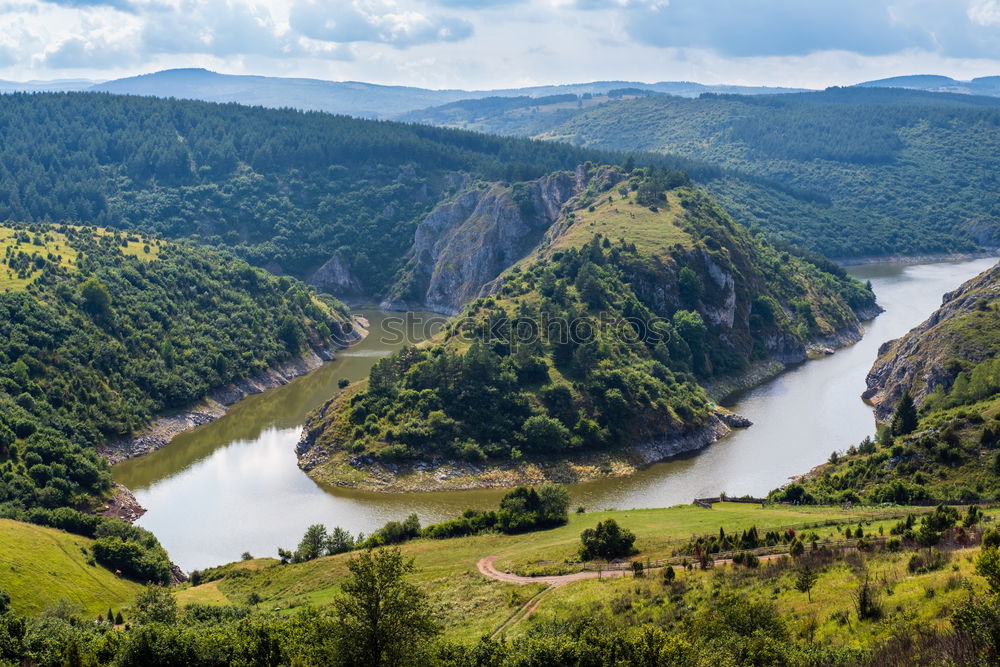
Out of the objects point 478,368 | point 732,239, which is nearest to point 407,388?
point 478,368

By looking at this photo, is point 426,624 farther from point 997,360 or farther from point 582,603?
point 997,360

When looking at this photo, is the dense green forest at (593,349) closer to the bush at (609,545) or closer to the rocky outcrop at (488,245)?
the rocky outcrop at (488,245)

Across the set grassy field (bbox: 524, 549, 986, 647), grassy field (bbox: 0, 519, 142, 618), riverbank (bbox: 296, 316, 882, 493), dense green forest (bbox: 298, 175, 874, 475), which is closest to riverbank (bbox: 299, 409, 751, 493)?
riverbank (bbox: 296, 316, 882, 493)

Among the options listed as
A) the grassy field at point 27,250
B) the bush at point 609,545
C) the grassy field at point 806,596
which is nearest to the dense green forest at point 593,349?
the bush at point 609,545

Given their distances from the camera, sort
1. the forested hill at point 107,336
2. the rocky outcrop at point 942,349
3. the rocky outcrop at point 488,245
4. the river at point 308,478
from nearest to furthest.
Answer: the river at point 308,478
the forested hill at point 107,336
the rocky outcrop at point 942,349
the rocky outcrop at point 488,245

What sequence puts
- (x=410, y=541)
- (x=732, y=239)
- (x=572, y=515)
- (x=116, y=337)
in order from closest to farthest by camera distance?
(x=410, y=541) < (x=572, y=515) < (x=116, y=337) < (x=732, y=239)

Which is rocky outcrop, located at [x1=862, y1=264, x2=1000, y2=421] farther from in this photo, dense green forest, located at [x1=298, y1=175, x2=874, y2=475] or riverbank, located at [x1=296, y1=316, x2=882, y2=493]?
riverbank, located at [x1=296, y1=316, x2=882, y2=493]
